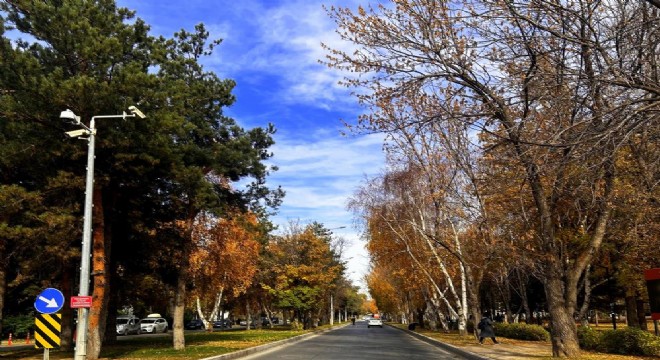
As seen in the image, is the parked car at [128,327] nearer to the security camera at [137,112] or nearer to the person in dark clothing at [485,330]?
the person in dark clothing at [485,330]

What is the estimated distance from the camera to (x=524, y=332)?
96.4ft

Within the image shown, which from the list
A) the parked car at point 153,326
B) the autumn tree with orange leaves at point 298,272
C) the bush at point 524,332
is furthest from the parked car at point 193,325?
the bush at point 524,332

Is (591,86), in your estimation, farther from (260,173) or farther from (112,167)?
(260,173)

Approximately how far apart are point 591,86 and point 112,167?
569 inches

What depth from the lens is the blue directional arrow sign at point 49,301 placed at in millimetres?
12352

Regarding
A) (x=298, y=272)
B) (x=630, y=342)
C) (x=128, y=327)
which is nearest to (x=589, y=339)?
(x=630, y=342)

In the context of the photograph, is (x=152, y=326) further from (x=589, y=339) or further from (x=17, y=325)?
(x=589, y=339)

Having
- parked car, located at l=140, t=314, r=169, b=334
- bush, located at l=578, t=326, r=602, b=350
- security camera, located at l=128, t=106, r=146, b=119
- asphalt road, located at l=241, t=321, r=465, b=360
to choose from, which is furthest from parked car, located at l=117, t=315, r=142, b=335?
security camera, located at l=128, t=106, r=146, b=119

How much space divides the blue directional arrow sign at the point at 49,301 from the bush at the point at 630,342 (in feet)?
59.5

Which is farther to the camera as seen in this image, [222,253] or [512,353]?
[222,253]

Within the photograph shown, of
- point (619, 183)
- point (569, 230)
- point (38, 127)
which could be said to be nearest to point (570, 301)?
point (619, 183)

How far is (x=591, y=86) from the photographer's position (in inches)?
385

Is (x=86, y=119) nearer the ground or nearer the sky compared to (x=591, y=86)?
nearer the sky

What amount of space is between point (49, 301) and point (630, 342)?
18.5 meters
